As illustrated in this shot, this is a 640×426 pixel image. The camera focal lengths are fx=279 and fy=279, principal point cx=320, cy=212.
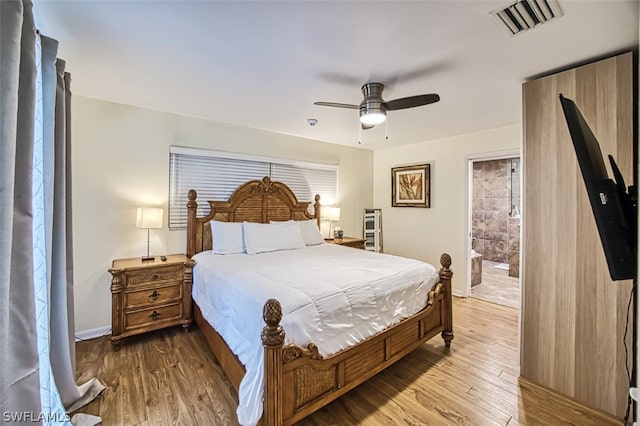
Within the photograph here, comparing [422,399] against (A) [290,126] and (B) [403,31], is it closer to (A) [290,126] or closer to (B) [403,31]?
(B) [403,31]

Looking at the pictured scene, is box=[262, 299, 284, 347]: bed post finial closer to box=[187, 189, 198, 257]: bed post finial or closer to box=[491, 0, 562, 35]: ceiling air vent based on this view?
box=[491, 0, 562, 35]: ceiling air vent

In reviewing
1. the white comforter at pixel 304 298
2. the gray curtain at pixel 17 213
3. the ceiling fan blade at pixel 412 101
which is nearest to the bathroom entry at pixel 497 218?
the white comforter at pixel 304 298

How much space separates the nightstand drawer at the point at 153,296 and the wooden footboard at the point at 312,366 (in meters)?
1.86

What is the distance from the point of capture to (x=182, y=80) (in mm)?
2428

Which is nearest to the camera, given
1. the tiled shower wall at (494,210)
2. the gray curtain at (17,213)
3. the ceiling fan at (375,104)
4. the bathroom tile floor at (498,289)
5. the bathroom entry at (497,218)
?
the gray curtain at (17,213)

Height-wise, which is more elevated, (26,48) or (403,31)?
(403,31)

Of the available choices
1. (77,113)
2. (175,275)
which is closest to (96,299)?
(175,275)

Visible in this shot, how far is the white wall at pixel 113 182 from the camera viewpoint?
2.82 metres

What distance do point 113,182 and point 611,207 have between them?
152 inches

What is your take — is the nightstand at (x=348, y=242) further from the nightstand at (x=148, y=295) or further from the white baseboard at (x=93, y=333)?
the white baseboard at (x=93, y=333)

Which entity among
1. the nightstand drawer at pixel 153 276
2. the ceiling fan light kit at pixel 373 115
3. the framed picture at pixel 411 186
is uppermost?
the ceiling fan light kit at pixel 373 115

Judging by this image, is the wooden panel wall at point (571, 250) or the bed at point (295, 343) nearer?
the bed at point (295, 343)

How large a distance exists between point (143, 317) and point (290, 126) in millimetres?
2779

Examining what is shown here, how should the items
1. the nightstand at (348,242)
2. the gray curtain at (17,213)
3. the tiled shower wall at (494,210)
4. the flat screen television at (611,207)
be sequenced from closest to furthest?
the gray curtain at (17,213) < the flat screen television at (611,207) < the nightstand at (348,242) < the tiled shower wall at (494,210)
